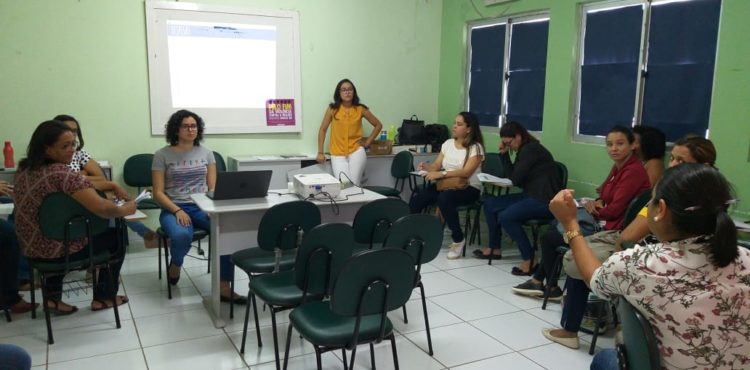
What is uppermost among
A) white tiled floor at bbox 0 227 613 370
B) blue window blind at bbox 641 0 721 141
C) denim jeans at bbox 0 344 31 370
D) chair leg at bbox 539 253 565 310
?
blue window blind at bbox 641 0 721 141

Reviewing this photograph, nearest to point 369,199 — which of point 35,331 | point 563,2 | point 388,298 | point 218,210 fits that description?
point 218,210

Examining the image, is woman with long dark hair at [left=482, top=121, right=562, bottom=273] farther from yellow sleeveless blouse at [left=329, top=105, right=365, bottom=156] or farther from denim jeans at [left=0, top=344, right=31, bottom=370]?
denim jeans at [left=0, top=344, right=31, bottom=370]

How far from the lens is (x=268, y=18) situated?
5.66 m

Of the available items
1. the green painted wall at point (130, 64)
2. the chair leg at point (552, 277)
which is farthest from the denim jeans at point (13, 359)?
the green painted wall at point (130, 64)

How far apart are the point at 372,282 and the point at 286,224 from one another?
991 millimetres

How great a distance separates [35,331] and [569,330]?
3095 mm

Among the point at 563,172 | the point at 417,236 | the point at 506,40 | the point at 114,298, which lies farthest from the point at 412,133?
the point at 114,298

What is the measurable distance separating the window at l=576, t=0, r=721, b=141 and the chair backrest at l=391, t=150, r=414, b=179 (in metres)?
1.69

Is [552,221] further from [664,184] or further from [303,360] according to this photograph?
[664,184]

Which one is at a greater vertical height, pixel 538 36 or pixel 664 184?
pixel 538 36

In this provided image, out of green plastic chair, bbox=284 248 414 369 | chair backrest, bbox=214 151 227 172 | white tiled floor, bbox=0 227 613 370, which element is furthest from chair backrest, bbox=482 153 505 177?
green plastic chair, bbox=284 248 414 369

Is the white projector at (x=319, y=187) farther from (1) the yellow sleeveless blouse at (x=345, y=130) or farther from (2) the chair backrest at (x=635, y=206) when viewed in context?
(1) the yellow sleeveless blouse at (x=345, y=130)

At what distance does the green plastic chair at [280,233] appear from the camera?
3.01m

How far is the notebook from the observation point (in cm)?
345
